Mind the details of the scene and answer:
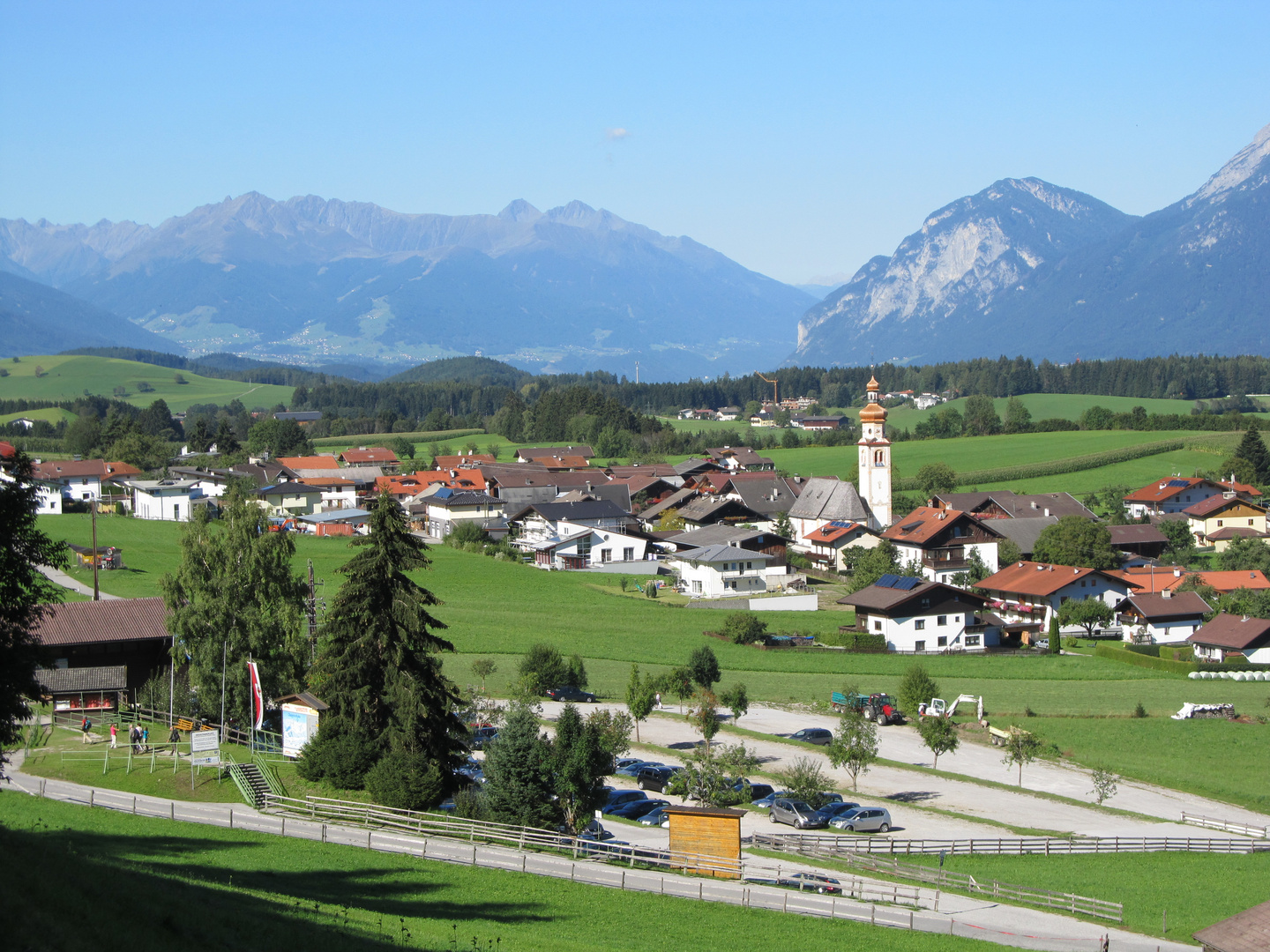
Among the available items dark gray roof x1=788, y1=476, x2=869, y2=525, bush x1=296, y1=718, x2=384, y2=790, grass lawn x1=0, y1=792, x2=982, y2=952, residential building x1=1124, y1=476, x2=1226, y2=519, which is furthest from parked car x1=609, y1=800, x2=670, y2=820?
residential building x1=1124, y1=476, x2=1226, y2=519

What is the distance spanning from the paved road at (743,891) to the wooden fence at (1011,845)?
1.56m

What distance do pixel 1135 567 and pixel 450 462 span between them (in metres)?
79.6

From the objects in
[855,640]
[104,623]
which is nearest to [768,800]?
[104,623]

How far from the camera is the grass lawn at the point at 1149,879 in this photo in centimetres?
2144

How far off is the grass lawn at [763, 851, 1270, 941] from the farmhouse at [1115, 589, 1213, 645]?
32985mm

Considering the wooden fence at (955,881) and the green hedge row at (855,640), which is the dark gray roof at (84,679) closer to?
the wooden fence at (955,881)

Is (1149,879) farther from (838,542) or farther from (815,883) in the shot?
(838,542)

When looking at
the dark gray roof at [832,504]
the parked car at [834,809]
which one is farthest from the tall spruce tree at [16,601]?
the dark gray roof at [832,504]

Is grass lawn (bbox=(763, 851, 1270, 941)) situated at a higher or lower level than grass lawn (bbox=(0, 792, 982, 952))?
lower

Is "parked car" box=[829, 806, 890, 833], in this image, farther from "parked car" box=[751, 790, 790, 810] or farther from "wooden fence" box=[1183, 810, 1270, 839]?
"wooden fence" box=[1183, 810, 1270, 839]

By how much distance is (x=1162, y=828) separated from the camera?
28.9 meters

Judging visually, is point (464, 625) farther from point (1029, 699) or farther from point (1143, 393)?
point (1143, 393)

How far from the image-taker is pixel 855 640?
5469cm

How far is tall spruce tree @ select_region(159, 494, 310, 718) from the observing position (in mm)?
31219
